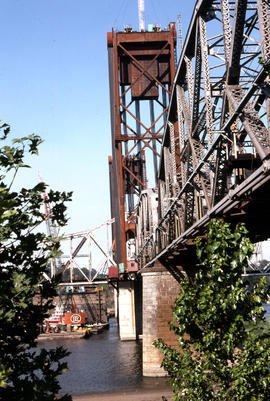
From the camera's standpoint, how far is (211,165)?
16344mm

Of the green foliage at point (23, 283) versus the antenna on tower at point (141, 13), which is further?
the antenna on tower at point (141, 13)

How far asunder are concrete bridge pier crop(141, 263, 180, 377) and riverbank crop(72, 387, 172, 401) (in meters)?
3.01

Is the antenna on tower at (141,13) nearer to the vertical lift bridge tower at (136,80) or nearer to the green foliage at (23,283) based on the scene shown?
the vertical lift bridge tower at (136,80)

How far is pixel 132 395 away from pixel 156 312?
6.11 metres

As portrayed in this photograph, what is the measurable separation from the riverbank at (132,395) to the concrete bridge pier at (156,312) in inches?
118

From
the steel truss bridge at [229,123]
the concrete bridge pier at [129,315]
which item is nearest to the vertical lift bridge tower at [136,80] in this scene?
the concrete bridge pier at [129,315]

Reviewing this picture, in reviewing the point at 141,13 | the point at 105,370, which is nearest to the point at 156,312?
the point at 105,370

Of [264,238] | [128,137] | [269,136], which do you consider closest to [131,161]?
[128,137]

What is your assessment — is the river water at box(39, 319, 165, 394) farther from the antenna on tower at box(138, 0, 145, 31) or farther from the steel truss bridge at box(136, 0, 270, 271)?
the antenna on tower at box(138, 0, 145, 31)

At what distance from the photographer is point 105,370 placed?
128 ft

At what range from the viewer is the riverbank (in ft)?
89.5

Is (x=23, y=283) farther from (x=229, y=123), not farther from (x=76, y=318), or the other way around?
(x=76, y=318)

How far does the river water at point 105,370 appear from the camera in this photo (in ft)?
104

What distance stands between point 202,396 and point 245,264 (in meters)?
3.06
